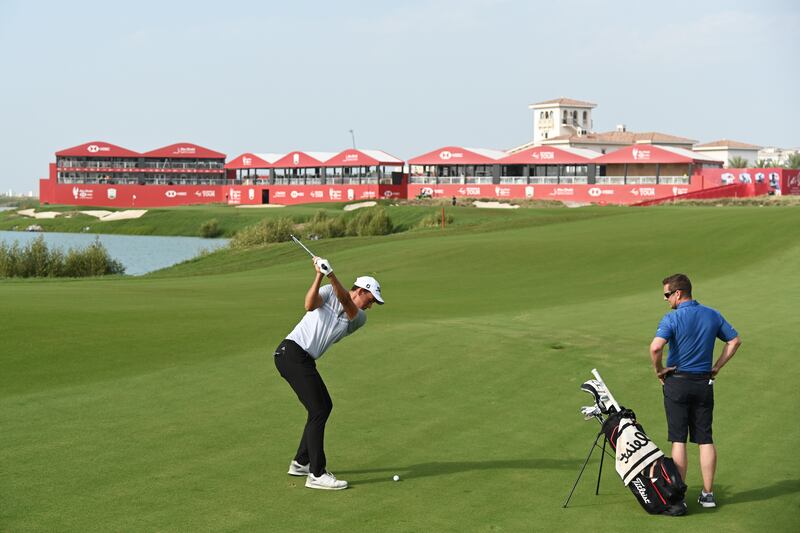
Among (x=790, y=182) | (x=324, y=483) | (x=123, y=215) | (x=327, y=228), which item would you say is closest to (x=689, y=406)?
(x=324, y=483)

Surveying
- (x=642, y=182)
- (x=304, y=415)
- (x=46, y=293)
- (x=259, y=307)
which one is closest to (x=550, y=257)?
(x=259, y=307)

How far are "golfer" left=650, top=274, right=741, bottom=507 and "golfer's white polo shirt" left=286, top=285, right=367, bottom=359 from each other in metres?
3.05

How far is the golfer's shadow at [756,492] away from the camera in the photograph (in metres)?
10.2

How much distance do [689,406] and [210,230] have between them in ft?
299

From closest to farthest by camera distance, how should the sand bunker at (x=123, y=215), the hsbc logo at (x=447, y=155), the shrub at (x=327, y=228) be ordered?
the shrub at (x=327, y=228), the hsbc logo at (x=447, y=155), the sand bunker at (x=123, y=215)

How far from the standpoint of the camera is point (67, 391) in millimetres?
14188

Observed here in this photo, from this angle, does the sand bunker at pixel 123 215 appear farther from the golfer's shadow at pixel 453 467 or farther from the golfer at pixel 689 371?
the golfer at pixel 689 371

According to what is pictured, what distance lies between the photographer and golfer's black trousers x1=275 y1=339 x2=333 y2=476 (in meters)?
10.1

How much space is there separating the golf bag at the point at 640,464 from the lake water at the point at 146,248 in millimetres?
43927

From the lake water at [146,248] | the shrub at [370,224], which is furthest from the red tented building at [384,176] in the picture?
the lake water at [146,248]

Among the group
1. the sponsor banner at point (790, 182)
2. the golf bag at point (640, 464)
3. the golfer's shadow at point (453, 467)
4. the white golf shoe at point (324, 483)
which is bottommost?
the golfer's shadow at point (453, 467)

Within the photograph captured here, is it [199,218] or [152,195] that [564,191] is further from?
[152,195]

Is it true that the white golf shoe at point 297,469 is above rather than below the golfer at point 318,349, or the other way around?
below

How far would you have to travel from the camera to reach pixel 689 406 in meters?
10.1
